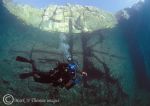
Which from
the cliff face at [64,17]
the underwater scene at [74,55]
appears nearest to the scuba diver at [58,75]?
the underwater scene at [74,55]

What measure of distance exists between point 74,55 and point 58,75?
114 cm

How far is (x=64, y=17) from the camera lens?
8.22 metres

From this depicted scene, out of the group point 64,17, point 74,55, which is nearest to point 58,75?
point 74,55

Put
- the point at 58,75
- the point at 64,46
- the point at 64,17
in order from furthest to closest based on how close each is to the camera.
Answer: the point at 64,17
the point at 64,46
the point at 58,75

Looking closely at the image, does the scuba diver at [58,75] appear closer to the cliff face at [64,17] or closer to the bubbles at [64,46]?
the bubbles at [64,46]

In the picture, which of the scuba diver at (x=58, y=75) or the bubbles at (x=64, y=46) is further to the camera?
the bubbles at (x=64, y=46)

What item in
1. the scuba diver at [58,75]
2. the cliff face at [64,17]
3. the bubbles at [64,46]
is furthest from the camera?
the cliff face at [64,17]

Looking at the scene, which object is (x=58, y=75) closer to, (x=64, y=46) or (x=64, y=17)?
(x=64, y=46)

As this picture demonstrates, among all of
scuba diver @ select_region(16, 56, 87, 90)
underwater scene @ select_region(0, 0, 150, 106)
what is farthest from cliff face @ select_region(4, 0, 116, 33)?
scuba diver @ select_region(16, 56, 87, 90)

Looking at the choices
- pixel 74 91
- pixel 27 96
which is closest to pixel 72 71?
pixel 74 91

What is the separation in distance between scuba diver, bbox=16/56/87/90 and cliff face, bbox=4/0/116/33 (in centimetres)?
134

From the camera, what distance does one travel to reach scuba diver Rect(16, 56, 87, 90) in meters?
6.64

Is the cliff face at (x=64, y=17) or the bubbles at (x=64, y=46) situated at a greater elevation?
the cliff face at (x=64, y=17)

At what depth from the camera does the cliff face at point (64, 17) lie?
7.88 m
